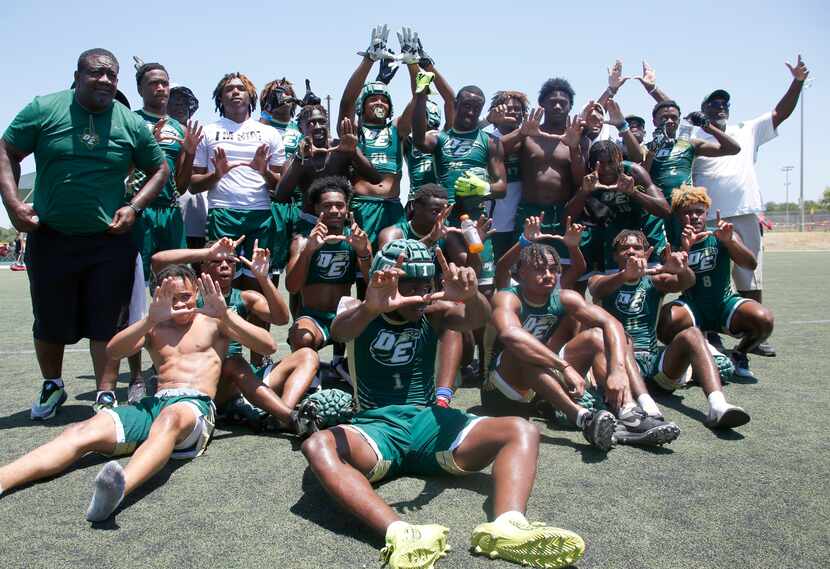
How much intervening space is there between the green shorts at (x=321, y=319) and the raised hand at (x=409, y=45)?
7.77ft

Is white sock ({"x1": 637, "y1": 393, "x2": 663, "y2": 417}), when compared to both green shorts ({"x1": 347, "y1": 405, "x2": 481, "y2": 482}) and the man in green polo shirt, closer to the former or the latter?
green shorts ({"x1": 347, "y1": 405, "x2": 481, "y2": 482})

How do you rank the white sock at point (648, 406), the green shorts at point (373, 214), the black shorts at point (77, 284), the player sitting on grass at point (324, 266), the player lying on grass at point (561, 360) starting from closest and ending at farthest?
the player lying on grass at point (561, 360), the white sock at point (648, 406), the black shorts at point (77, 284), the player sitting on grass at point (324, 266), the green shorts at point (373, 214)

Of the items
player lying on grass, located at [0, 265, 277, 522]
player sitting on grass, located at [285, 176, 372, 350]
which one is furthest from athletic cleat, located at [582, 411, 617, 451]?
player sitting on grass, located at [285, 176, 372, 350]

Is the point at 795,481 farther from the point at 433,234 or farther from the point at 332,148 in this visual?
the point at 332,148

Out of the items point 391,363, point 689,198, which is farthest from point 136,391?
point 689,198

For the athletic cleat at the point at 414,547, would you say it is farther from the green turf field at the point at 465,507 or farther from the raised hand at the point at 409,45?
the raised hand at the point at 409,45

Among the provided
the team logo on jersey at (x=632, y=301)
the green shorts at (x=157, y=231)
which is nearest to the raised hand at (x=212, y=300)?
the green shorts at (x=157, y=231)

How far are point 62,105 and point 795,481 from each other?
16.0 feet

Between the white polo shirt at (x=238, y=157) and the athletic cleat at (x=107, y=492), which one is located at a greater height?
the white polo shirt at (x=238, y=157)

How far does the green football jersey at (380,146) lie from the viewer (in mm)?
6070

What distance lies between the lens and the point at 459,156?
6180 mm

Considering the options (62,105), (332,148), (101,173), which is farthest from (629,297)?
A: (62,105)

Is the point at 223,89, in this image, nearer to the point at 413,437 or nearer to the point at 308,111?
the point at 308,111

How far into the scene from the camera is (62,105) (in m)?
4.54
